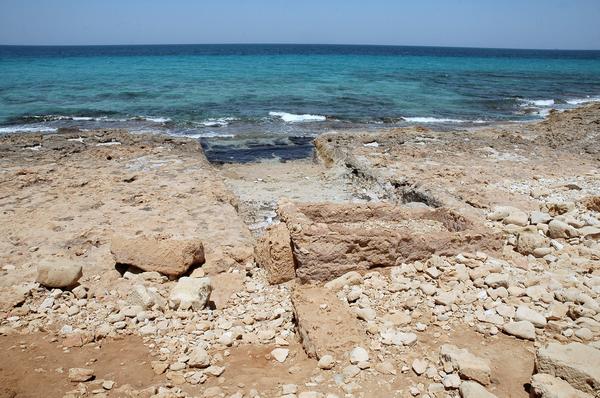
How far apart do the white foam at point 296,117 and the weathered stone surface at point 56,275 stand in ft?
52.4

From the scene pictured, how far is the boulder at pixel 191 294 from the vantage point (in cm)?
507

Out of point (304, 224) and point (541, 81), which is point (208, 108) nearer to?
point (304, 224)

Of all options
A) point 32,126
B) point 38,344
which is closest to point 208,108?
point 32,126

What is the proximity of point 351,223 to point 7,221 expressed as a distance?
5653 mm

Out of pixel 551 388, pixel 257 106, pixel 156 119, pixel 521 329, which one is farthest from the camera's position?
pixel 257 106

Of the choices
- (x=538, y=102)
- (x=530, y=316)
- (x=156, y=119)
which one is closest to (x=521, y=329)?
(x=530, y=316)

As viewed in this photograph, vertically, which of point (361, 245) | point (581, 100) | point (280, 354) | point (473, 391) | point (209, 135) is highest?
point (581, 100)

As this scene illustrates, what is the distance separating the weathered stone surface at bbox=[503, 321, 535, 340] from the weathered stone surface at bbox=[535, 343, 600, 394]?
0.61 meters

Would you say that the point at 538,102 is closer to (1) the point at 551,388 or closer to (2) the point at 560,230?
(2) the point at 560,230

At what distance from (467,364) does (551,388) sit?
634 millimetres

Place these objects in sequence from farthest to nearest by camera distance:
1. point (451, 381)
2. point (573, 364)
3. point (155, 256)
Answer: point (155, 256) < point (451, 381) < point (573, 364)

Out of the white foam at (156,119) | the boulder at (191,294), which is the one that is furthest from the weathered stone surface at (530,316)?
the white foam at (156,119)

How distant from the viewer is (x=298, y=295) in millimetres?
4961

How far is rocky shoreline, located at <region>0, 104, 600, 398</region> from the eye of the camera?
151 inches
